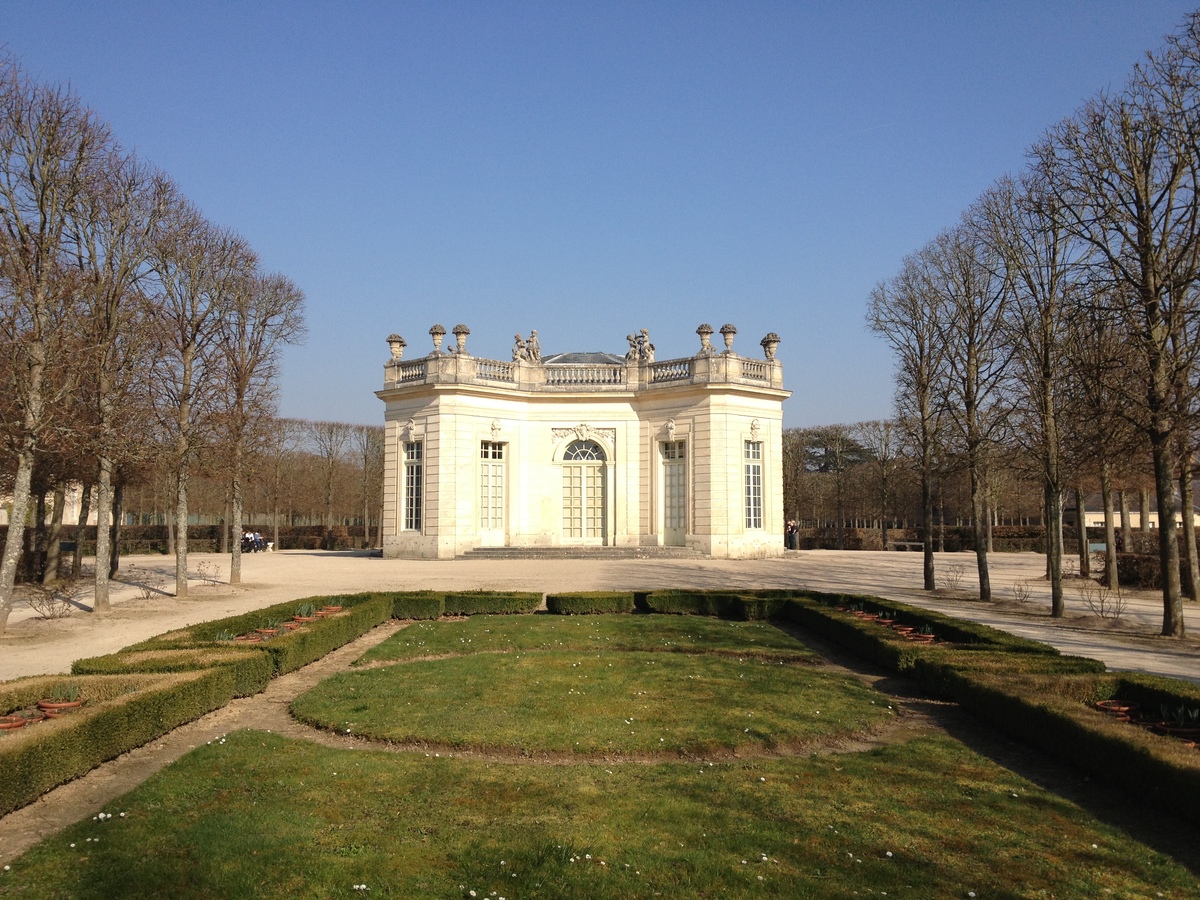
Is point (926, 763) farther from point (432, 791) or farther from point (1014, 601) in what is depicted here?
point (1014, 601)

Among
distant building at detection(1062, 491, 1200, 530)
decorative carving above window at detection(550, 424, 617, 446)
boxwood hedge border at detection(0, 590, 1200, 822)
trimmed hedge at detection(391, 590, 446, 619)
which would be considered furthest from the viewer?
distant building at detection(1062, 491, 1200, 530)

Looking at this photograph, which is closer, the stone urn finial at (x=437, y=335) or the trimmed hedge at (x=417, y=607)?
the trimmed hedge at (x=417, y=607)

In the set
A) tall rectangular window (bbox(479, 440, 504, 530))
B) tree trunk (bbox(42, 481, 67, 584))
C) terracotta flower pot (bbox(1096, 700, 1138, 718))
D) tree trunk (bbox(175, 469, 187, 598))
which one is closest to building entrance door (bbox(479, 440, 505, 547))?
tall rectangular window (bbox(479, 440, 504, 530))

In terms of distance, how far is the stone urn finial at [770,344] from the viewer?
106 feet

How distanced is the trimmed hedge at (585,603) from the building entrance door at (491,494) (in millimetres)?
13487

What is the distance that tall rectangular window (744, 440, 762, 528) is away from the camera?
3086 centimetres

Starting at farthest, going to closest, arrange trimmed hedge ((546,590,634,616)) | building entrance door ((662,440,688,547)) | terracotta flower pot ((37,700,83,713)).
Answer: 1. building entrance door ((662,440,688,547))
2. trimmed hedge ((546,590,634,616))
3. terracotta flower pot ((37,700,83,713))

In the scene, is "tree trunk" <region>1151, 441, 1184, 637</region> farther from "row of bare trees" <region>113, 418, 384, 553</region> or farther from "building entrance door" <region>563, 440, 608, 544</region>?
"row of bare trees" <region>113, 418, 384, 553</region>

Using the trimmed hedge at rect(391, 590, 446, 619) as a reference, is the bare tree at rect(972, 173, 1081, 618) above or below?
above

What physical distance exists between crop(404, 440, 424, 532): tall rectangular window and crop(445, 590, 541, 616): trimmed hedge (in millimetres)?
13258

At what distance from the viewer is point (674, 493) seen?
3150 cm

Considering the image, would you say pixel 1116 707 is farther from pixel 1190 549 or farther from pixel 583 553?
pixel 583 553

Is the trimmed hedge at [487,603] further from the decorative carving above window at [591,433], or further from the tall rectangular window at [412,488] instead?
the decorative carving above window at [591,433]

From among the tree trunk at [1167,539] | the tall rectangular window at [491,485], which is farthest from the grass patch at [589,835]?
→ the tall rectangular window at [491,485]
